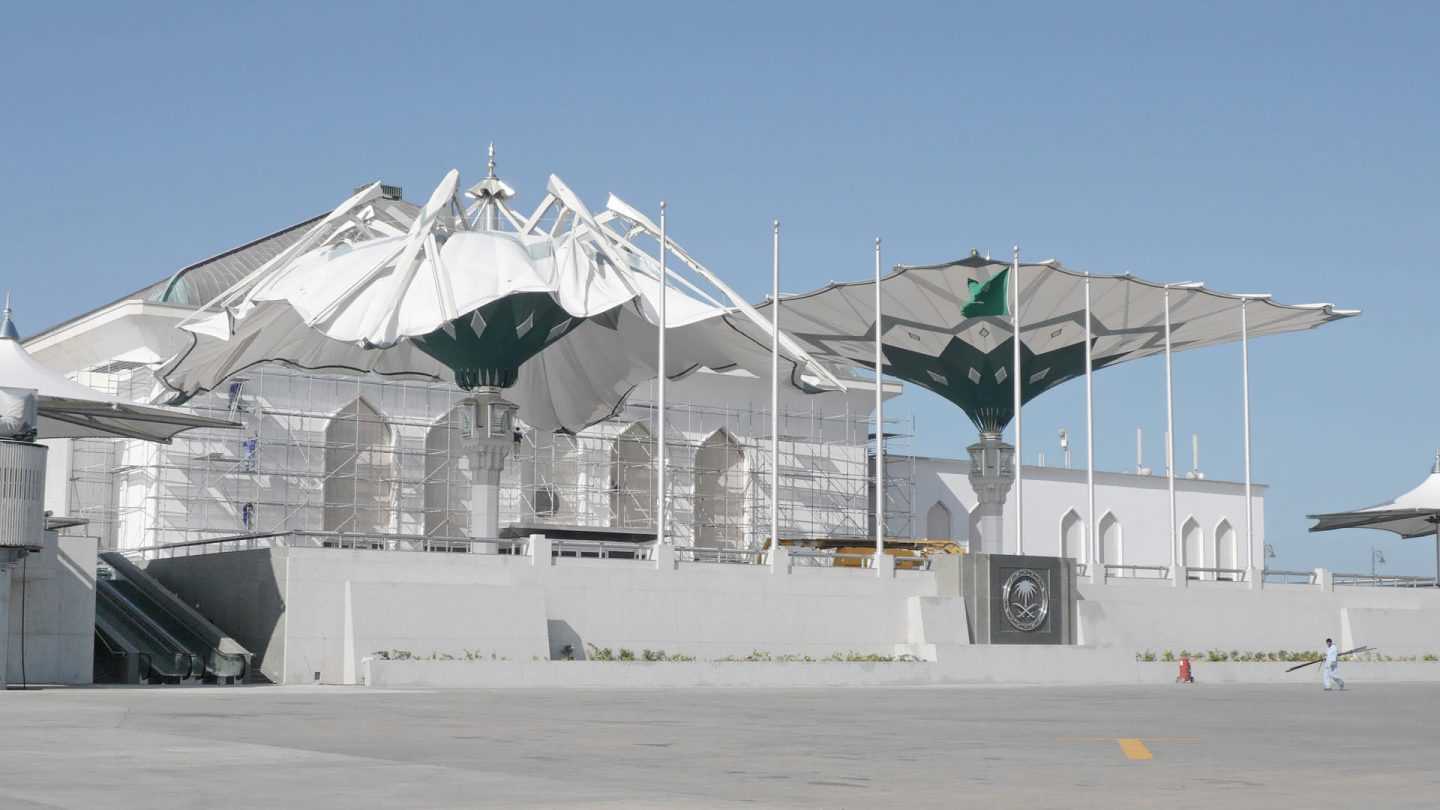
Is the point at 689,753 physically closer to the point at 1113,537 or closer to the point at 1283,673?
the point at 1283,673

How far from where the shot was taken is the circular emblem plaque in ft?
150

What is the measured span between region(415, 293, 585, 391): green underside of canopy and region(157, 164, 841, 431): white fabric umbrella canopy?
4 cm

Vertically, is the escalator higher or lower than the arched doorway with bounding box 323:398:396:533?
lower

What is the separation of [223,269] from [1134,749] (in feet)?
192

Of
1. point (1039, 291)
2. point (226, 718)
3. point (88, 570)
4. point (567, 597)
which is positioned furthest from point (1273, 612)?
point (226, 718)

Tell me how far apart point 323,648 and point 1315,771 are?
83.0 ft

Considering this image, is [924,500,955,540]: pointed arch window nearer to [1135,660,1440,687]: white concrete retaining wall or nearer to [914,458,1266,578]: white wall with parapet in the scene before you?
[914,458,1266,578]: white wall with parapet

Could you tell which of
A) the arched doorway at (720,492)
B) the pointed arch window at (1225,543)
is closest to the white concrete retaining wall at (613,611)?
the arched doorway at (720,492)

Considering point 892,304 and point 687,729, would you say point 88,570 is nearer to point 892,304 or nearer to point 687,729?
point 687,729

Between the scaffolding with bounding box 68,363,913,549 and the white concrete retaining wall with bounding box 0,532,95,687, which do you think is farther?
the scaffolding with bounding box 68,363,913,549

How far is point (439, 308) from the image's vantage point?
1681 inches

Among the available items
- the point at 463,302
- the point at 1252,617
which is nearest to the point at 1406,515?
the point at 1252,617

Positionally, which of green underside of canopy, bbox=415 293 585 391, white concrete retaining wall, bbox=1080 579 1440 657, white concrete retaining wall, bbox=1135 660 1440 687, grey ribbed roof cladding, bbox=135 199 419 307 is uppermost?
grey ribbed roof cladding, bbox=135 199 419 307

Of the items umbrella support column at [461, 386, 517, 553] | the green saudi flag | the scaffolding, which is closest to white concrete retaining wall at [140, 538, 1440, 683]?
umbrella support column at [461, 386, 517, 553]
